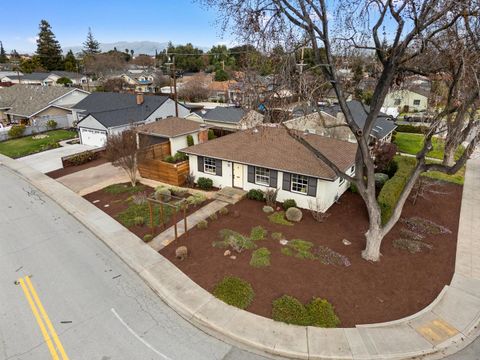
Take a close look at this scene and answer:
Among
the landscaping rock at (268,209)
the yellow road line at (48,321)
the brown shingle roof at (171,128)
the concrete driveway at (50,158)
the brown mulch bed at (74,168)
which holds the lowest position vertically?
the yellow road line at (48,321)

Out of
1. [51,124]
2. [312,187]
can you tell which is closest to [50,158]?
[51,124]

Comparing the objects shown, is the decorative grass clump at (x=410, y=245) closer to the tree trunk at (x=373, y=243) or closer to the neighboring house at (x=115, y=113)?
the tree trunk at (x=373, y=243)

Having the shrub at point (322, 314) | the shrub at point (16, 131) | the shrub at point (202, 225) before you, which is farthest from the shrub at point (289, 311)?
the shrub at point (16, 131)

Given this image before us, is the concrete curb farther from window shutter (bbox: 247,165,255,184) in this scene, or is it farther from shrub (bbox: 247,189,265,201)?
window shutter (bbox: 247,165,255,184)

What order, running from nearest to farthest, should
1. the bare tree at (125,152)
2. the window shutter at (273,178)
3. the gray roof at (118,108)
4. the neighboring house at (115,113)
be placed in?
the window shutter at (273,178) → the bare tree at (125,152) → the neighboring house at (115,113) → the gray roof at (118,108)

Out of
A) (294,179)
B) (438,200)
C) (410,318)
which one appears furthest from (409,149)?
(410,318)

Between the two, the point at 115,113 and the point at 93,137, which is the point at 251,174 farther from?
the point at 115,113

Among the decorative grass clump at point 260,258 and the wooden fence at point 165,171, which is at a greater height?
the wooden fence at point 165,171

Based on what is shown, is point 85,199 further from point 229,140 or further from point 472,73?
point 472,73
